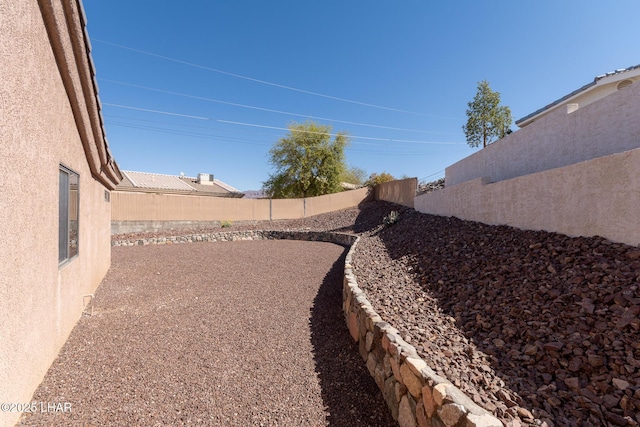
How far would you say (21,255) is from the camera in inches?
82.4

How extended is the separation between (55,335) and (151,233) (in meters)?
11.8

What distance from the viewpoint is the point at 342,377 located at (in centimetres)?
286

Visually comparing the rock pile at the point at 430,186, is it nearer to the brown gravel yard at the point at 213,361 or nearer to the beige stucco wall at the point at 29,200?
the brown gravel yard at the point at 213,361

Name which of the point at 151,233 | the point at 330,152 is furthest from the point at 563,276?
the point at 330,152

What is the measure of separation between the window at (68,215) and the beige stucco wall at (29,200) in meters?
0.20

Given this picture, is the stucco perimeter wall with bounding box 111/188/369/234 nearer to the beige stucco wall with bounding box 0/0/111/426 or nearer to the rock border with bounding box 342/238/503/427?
the beige stucco wall with bounding box 0/0/111/426

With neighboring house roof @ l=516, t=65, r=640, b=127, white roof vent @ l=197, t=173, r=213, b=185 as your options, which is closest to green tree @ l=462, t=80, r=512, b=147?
neighboring house roof @ l=516, t=65, r=640, b=127

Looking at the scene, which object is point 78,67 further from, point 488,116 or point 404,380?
point 488,116

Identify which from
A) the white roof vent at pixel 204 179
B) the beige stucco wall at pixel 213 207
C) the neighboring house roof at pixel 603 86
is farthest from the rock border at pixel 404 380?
the white roof vent at pixel 204 179

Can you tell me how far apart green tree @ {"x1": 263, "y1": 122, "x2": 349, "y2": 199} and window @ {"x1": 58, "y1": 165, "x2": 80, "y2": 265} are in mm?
19046

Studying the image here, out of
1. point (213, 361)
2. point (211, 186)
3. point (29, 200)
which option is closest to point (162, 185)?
point (211, 186)

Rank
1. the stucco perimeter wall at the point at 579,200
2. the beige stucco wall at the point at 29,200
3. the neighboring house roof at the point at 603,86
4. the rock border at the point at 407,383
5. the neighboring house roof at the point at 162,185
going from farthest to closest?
the neighboring house roof at the point at 162,185 → the neighboring house roof at the point at 603,86 → the stucco perimeter wall at the point at 579,200 → the beige stucco wall at the point at 29,200 → the rock border at the point at 407,383

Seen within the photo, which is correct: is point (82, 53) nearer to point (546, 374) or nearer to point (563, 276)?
point (546, 374)

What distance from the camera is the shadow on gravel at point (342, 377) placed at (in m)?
2.34
